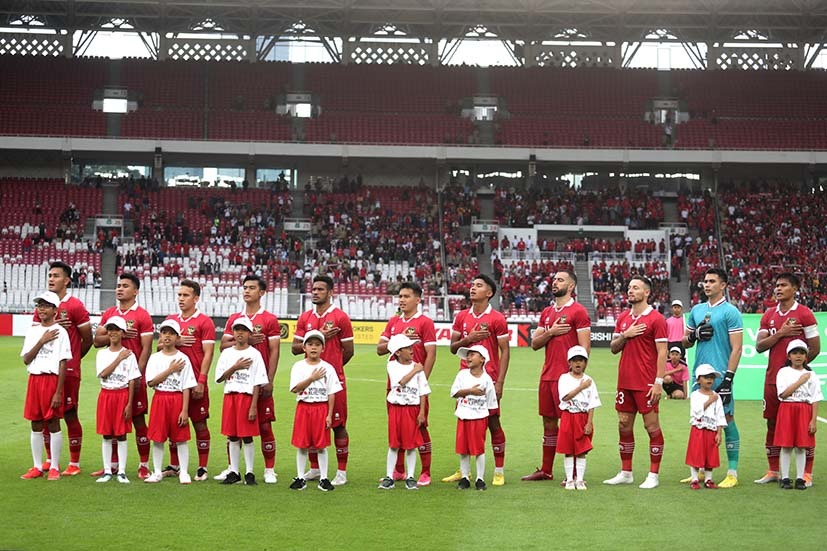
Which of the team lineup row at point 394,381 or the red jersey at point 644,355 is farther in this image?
the red jersey at point 644,355

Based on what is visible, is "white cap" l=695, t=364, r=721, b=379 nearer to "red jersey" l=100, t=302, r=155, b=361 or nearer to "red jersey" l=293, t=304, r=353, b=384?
"red jersey" l=293, t=304, r=353, b=384

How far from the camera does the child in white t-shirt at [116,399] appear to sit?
36.0 ft

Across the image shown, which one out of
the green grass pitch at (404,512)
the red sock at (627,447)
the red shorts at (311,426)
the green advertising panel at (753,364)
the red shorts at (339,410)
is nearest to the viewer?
the green grass pitch at (404,512)

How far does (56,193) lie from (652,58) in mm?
32489

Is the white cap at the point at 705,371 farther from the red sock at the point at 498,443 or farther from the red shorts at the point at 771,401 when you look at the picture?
the red sock at the point at 498,443

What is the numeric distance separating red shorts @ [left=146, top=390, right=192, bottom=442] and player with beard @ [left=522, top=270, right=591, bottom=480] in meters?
3.83

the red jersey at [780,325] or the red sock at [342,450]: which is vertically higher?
the red jersey at [780,325]

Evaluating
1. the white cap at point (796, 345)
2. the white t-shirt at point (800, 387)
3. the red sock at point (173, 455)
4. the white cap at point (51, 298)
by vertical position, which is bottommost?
the red sock at point (173, 455)

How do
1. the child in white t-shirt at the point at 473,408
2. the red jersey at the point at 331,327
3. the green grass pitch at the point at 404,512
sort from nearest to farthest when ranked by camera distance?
the green grass pitch at the point at 404,512, the child in white t-shirt at the point at 473,408, the red jersey at the point at 331,327

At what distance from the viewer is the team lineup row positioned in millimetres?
10984

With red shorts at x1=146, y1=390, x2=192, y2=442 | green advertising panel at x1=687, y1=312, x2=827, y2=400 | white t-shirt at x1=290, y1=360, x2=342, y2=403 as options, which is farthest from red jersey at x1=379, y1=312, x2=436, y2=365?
green advertising panel at x1=687, y1=312, x2=827, y2=400

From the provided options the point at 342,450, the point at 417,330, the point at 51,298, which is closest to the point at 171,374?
the point at 51,298

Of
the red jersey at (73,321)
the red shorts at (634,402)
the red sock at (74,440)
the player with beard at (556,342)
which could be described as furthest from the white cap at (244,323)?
the red shorts at (634,402)

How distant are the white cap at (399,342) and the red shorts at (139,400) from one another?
276 cm
